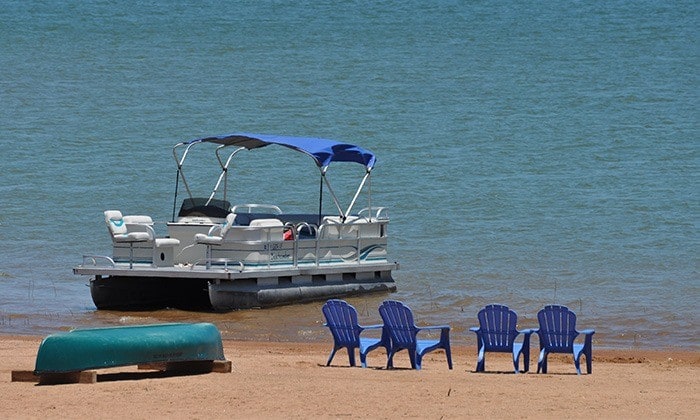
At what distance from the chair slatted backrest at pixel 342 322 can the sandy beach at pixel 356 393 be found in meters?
0.32

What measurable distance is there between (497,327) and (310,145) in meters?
7.84

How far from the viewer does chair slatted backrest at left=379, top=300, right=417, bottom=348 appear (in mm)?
14078

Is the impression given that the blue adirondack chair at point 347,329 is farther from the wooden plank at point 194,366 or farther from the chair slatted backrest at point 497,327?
the wooden plank at point 194,366

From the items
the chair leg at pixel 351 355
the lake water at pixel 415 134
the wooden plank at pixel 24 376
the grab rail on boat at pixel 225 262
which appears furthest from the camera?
the lake water at pixel 415 134

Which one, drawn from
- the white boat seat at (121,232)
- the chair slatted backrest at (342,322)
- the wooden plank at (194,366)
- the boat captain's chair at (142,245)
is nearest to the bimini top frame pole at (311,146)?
the white boat seat at (121,232)

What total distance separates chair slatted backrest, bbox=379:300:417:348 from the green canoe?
6.60ft

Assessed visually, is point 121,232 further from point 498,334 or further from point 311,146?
point 498,334

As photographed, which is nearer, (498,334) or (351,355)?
(498,334)

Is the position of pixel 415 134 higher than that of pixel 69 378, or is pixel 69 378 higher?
pixel 415 134

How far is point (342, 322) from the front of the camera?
14516 millimetres

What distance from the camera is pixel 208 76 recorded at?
175 ft

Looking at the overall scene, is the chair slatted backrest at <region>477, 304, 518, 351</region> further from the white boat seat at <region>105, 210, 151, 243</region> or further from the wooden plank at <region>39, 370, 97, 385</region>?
the white boat seat at <region>105, 210, 151, 243</region>

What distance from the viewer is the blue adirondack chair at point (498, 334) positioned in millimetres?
14016

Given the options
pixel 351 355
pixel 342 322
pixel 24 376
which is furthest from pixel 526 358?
pixel 24 376
